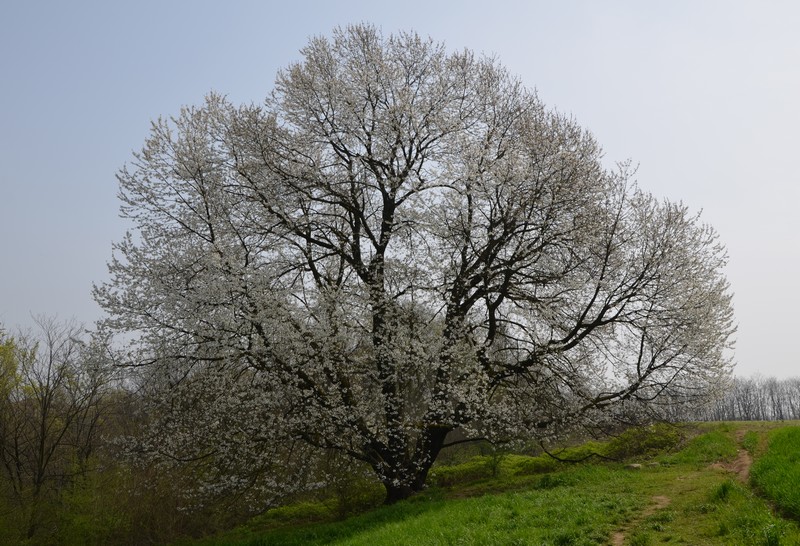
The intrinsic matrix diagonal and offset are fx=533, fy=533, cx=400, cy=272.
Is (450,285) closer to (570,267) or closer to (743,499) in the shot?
(570,267)

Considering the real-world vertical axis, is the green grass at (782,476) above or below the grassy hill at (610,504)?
above

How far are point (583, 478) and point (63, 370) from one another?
16994 millimetres

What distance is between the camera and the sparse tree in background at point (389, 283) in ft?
39.1

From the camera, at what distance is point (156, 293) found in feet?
40.0

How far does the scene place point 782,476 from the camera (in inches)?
314

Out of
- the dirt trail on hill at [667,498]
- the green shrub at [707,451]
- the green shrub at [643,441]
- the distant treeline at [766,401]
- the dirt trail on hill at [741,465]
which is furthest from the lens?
the distant treeline at [766,401]

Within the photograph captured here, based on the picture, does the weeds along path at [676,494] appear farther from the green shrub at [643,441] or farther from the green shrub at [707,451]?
the green shrub at [643,441]

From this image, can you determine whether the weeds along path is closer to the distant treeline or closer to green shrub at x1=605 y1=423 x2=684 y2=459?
green shrub at x1=605 y1=423 x2=684 y2=459

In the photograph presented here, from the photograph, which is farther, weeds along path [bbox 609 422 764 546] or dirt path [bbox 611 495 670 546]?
weeds along path [bbox 609 422 764 546]

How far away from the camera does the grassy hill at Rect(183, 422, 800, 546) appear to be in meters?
7.08

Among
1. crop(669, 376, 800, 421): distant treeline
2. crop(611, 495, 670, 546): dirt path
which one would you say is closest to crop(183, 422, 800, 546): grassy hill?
crop(611, 495, 670, 546): dirt path

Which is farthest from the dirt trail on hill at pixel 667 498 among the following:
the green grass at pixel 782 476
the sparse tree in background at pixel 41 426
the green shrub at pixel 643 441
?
the sparse tree in background at pixel 41 426

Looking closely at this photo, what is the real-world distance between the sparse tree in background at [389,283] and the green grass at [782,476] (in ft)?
13.0

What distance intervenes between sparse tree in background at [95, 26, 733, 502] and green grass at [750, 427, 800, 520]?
3970mm
